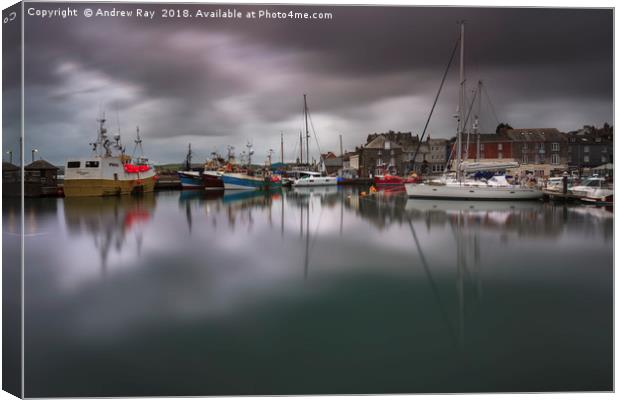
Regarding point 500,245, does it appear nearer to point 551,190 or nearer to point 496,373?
point 496,373

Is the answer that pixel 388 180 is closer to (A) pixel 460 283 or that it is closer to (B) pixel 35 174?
(A) pixel 460 283

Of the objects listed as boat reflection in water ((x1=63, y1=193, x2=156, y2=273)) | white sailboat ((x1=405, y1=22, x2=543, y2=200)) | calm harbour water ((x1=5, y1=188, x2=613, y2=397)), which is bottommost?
calm harbour water ((x1=5, y1=188, x2=613, y2=397))

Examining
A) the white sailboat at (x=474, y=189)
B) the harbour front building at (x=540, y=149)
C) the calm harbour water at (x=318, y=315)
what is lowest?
the calm harbour water at (x=318, y=315)

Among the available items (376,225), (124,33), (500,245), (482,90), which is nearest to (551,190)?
(376,225)

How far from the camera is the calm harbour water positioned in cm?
309

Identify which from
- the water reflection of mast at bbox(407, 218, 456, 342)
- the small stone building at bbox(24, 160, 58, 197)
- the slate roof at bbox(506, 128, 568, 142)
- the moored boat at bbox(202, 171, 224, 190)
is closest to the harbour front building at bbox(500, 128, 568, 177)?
the slate roof at bbox(506, 128, 568, 142)

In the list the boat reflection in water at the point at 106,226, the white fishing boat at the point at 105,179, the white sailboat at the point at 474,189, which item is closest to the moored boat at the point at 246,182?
the white fishing boat at the point at 105,179

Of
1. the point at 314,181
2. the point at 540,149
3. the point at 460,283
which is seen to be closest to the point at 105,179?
the point at 540,149

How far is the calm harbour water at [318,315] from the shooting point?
3094 millimetres

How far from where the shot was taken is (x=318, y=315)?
4.21m

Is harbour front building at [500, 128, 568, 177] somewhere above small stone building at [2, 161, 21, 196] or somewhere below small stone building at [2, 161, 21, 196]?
above

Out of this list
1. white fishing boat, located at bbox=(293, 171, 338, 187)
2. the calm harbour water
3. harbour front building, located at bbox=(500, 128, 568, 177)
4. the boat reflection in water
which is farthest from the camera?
white fishing boat, located at bbox=(293, 171, 338, 187)

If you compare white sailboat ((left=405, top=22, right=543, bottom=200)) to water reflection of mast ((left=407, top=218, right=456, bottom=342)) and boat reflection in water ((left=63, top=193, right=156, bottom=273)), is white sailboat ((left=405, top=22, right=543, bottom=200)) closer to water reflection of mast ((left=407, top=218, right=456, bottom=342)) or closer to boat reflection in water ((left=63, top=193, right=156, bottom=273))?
water reflection of mast ((left=407, top=218, right=456, bottom=342))

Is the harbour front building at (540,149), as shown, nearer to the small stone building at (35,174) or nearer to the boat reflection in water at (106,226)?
the small stone building at (35,174)
